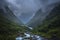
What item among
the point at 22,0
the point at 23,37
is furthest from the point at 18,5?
the point at 23,37

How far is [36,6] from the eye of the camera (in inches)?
380

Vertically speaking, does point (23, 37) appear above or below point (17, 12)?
below

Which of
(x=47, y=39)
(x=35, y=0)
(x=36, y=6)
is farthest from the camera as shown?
(x=36, y=6)

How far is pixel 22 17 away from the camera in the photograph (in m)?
9.46

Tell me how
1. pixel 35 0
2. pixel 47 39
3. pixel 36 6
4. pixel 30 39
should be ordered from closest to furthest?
pixel 30 39 < pixel 47 39 < pixel 35 0 < pixel 36 6

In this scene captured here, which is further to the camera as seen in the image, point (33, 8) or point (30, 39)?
point (33, 8)

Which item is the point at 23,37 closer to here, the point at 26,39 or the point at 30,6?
the point at 26,39


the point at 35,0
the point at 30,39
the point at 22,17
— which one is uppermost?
the point at 35,0

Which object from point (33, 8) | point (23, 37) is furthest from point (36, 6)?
point (23, 37)

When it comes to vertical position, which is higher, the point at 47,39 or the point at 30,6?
the point at 30,6

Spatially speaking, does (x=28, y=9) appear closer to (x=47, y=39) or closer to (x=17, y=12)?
(x=17, y=12)

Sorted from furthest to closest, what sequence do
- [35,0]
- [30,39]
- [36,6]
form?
[36,6]
[35,0]
[30,39]

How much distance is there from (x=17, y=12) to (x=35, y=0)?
5.11ft

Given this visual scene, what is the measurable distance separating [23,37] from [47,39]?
1.61 meters
